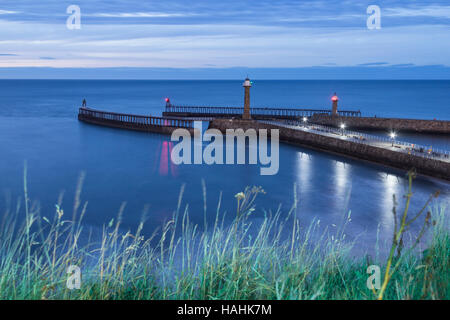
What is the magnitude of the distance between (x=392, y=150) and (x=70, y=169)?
787 inches

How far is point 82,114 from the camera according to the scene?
177 feet

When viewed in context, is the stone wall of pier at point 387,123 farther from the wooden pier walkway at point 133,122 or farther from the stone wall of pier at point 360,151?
the wooden pier walkway at point 133,122

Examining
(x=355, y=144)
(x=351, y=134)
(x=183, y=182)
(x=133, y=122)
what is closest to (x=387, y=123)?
(x=351, y=134)

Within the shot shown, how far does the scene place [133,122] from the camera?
150ft

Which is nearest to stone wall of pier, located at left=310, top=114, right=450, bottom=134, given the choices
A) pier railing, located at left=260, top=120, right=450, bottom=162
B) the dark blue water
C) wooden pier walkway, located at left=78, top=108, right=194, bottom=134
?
the dark blue water

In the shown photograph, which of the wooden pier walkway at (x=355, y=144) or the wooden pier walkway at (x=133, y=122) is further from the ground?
the wooden pier walkway at (x=133, y=122)

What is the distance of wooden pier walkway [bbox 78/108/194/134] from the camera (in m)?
42.9

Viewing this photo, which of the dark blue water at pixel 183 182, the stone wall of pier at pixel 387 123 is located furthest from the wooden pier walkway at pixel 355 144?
the stone wall of pier at pixel 387 123

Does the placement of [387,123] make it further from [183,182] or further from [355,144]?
[183,182]

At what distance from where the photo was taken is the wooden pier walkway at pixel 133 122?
4286cm

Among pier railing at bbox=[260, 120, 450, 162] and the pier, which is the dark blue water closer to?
the pier
